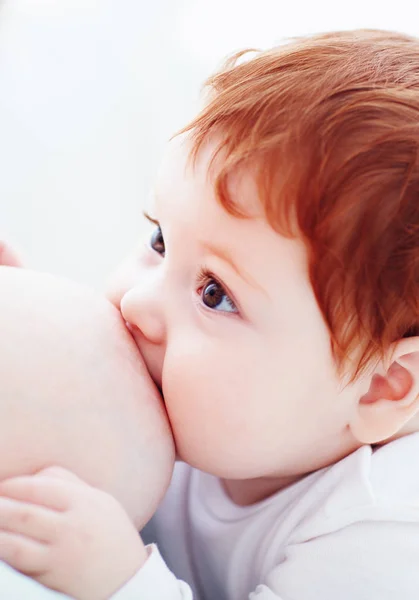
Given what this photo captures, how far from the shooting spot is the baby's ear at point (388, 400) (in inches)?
27.3

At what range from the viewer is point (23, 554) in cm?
55

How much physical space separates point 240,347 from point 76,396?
0.16 meters

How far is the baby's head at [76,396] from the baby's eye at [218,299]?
8 cm

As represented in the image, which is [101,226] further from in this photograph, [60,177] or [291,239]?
[291,239]

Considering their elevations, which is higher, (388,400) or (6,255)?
(6,255)

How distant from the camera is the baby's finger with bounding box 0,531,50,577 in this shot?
55cm

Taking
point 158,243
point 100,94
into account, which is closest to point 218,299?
point 158,243

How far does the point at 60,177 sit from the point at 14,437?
71cm

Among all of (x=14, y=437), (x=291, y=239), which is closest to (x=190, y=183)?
(x=291, y=239)

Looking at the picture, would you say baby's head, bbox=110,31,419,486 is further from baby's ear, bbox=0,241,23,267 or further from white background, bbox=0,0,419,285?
white background, bbox=0,0,419,285

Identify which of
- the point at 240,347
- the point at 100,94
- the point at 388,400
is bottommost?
the point at 388,400

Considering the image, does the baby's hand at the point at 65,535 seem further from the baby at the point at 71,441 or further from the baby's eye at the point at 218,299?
the baby's eye at the point at 218,299

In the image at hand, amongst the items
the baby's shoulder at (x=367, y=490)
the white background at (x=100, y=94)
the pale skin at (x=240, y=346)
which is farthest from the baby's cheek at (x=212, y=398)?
the white background at (x=100, y=94)

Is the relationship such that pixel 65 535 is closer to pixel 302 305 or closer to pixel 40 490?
pixel 40 490
